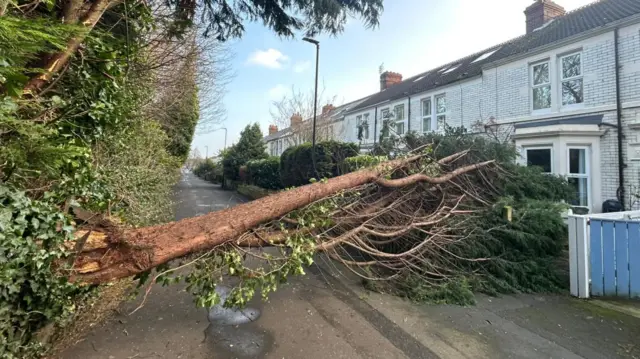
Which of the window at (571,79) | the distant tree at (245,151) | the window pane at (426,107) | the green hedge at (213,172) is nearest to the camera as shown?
the window at (571,79)

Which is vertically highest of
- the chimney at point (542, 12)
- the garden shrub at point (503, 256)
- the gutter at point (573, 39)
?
the chimney at point (542, 12)

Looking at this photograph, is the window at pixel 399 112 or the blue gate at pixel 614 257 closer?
the blue gate at pixel 614 257

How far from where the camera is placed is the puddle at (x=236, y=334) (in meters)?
3.24

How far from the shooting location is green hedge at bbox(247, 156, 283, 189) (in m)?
15.6

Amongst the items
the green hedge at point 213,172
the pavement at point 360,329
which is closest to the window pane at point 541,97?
the pavement at point 360,329

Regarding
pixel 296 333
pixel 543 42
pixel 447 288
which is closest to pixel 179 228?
pixel 296 333

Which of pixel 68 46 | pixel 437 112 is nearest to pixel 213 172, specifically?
pixel 437 112

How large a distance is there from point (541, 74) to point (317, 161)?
7.66 metres

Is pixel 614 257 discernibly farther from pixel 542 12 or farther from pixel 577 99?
pixel 542 12

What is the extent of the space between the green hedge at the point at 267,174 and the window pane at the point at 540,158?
964 centimetres

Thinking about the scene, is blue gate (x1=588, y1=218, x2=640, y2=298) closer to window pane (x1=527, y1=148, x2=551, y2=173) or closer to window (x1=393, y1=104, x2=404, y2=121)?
window pane (x1=527, y1=148, x2=551, y2=173)

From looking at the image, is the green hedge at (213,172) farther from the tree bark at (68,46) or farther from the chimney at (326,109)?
the tree bark at (68,46)

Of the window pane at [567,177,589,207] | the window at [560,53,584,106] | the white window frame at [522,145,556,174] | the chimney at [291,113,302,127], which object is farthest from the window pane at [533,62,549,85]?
the chimney at [291,113,302,127]

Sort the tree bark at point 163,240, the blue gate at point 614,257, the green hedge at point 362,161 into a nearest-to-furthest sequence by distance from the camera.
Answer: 1. the tree bark at point 163,240
2. the blue gate at point 614,257
3. the green hedge at point 362,161
